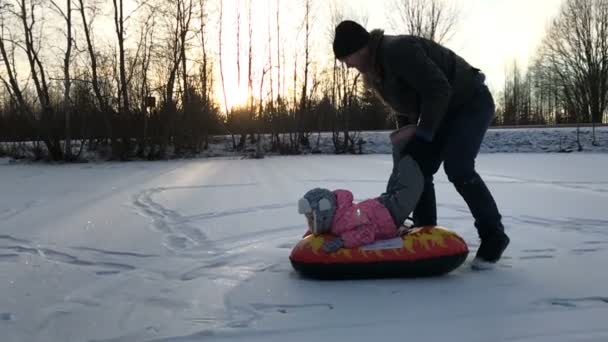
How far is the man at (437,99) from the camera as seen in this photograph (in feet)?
7.91

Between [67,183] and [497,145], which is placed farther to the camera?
[497,145]

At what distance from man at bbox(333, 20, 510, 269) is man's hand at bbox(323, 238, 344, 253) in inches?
22.5

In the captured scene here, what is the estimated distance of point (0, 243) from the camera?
11.5 feet

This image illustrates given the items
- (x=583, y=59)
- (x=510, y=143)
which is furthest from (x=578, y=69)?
(x=510, y=143)

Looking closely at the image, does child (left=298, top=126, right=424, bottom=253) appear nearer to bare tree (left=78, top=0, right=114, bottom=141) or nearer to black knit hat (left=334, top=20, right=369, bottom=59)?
black knit hat (left=334, top=20, right=369, bottom=59)

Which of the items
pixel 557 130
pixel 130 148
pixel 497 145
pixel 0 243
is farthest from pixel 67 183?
pixel 557 130

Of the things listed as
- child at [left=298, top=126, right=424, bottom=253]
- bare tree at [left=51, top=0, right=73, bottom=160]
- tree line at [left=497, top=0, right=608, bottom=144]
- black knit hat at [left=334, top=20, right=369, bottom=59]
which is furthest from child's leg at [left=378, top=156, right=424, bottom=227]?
tree line at [left=497, top=0, right=608, bottom=144]

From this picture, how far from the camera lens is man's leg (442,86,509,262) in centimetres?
257

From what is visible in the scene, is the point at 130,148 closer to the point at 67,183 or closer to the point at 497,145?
the point at 67,183

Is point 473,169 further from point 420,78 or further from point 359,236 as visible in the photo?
point 359,236

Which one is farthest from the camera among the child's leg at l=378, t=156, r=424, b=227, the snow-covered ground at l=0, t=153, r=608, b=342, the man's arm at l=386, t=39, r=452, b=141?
the child's leg at l=378, t=156, r=424, b=227

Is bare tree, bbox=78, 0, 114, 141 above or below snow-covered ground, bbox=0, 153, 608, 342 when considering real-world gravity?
above

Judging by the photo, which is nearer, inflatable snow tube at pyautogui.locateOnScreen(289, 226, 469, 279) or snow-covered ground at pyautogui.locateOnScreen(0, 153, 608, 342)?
snow-covered ground at pyautogui.locateOnScreen(0, 153, 608, 342)

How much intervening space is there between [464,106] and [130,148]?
14168 millimetres
